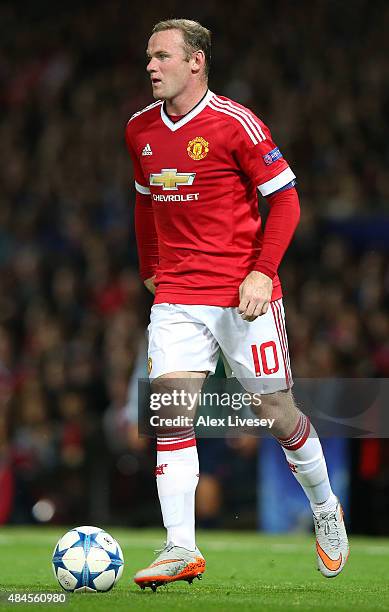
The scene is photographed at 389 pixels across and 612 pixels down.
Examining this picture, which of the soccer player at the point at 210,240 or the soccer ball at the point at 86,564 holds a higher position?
the soccer player at the point at 210,240

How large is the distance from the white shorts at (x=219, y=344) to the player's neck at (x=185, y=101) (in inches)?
36.8

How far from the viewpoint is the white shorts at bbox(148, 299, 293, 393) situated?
5.82m

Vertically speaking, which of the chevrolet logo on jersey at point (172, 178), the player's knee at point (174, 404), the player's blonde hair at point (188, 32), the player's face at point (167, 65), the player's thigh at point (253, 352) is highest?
the player's blonde hair at point (188, 32)

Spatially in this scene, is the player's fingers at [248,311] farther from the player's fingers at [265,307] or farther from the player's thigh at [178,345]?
the player's thigh at [178,345]

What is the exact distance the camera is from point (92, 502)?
11.6 m

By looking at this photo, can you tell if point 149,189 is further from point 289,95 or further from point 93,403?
point 289,95

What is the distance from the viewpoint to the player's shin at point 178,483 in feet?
18.6

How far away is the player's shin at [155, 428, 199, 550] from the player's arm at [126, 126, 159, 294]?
3.24 feet

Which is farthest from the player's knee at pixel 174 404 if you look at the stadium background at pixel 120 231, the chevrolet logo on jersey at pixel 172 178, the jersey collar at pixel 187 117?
the stadium background at pixel 120 231

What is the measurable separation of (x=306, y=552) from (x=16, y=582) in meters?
3.07

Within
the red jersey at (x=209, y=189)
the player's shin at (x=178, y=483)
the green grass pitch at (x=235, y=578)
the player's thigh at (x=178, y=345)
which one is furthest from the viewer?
the red jersey at (x=209, y=189)

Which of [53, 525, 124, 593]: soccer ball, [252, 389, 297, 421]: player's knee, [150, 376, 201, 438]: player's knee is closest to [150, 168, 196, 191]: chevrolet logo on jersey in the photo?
[150, 376, 201, 438]: player's knee

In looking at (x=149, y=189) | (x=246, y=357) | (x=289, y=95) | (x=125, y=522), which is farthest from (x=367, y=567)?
(x=289, y=95)

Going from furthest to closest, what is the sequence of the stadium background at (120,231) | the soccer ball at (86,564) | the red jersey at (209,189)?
the stadium background at (120,231)
the red jersey at (209,189)
the soccer ball at (86,564)
